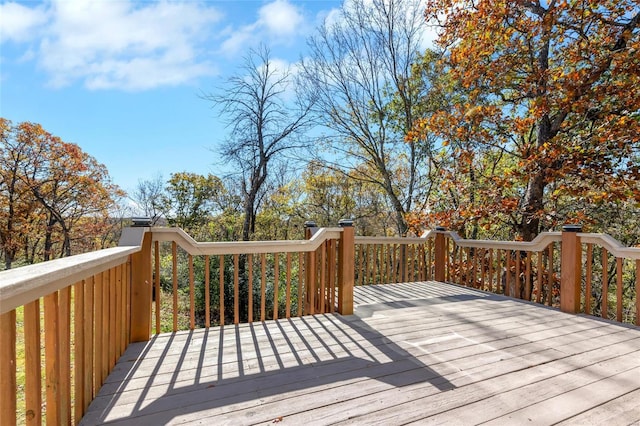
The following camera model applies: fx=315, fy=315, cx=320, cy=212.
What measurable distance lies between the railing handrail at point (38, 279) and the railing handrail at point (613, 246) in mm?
4099

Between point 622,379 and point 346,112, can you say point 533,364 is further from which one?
point 346,112

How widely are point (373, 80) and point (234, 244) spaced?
6985mm

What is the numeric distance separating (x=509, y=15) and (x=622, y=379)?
5238 mm

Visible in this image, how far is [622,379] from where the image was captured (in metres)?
1.86

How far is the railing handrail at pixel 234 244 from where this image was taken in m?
2.57

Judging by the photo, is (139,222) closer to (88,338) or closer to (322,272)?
(88,338)

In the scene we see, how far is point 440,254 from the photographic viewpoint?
4895mm

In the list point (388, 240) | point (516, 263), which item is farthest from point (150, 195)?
point (516, 263)

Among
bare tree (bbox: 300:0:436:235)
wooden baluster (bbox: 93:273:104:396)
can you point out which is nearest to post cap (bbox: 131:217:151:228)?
wooden baluster (bbox: 93:273:104:396)

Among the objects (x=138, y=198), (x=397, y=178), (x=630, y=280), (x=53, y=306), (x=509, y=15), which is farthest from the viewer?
(x=138, y=198)

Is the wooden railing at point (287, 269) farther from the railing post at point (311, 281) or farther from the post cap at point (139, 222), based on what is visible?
the post cap at point (139, 222)

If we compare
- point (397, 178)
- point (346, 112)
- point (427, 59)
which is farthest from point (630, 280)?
point (346, 112)

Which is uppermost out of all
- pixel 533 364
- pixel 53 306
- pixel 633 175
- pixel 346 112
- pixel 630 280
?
pixel 346 112

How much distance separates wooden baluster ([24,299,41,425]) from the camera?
98 centimetres
